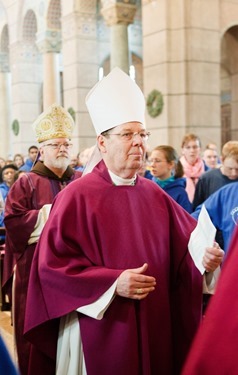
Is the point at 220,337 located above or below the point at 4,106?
below

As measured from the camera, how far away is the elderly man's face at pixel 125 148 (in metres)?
2.38

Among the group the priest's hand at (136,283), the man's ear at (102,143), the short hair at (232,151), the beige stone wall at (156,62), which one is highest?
the beige stone wall at (156,62)

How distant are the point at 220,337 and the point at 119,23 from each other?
37.4 ft

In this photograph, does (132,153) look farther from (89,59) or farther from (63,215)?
(89,59)

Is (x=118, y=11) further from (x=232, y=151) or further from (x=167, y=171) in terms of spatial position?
(x=232, y=151)

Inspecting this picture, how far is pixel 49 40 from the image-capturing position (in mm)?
14438

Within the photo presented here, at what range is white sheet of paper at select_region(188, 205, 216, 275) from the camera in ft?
7.23

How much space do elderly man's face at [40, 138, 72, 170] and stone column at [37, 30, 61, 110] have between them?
10803 mm

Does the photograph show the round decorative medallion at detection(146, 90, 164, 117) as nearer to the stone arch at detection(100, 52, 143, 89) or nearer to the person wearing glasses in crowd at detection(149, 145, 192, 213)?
the person wearing glasses in crowd at detection(149, 145, 192, 213)

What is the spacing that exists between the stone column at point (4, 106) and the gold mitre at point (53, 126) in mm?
15267

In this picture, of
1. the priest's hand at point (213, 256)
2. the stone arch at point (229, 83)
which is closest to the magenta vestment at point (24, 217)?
the priest's hand at point (213, 256)

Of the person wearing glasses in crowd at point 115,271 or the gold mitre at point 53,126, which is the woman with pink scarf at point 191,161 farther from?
the person wearing glasses in crowd at point 115,271

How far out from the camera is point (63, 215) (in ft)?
7.75

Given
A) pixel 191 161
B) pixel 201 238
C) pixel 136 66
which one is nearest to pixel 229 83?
pixel 136 66
